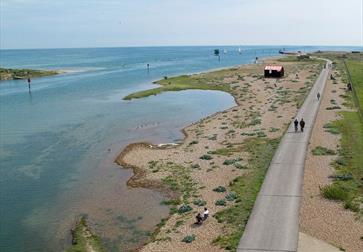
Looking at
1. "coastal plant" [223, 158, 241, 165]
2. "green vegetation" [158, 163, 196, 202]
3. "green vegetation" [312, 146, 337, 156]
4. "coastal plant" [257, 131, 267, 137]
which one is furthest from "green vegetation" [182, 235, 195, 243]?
"coastal plant" [257, 131, 267, 137]

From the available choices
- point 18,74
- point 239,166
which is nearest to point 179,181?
point 239,166

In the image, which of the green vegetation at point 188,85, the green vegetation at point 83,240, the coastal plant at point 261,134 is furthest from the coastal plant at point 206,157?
the green vegetation at point 188,85

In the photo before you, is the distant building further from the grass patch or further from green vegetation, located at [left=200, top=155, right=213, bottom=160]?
green vegetation, located at [left=200, top=155, right=213, bottom=160]

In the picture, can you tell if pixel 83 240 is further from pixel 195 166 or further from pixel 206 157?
pixel 206 157

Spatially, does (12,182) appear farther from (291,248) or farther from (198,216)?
(291,248)

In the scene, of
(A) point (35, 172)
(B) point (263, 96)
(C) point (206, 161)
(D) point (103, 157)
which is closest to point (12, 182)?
(A) point (35, 172)

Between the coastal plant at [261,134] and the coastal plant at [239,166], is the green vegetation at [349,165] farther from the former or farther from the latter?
the coastal plant at [239,166]
